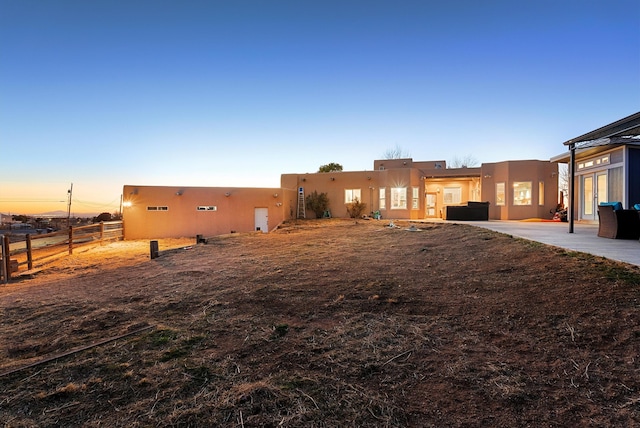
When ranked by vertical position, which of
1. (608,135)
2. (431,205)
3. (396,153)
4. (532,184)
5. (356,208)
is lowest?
(356,208)

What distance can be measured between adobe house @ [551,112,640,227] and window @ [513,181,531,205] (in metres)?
3.02

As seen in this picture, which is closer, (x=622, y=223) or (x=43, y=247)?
(x=622, y=223)

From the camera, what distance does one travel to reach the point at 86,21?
10156 mm

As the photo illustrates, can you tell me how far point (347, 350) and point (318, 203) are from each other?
18077 millimetres

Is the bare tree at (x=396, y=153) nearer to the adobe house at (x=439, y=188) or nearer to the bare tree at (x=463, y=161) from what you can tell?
the bare tree at (x=463, y=161)

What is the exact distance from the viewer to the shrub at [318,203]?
68.1ft

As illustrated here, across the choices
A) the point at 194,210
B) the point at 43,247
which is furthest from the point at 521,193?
the point at 43,247

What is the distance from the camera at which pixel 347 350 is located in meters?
2.81

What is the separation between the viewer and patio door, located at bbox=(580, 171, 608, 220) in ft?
39.6

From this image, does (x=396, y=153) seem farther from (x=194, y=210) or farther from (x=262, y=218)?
(x=194, y=210)

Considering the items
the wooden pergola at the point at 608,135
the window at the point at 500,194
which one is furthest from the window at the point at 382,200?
the wooden pergola at the point at 608,135

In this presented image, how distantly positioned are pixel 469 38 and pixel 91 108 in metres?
16.6


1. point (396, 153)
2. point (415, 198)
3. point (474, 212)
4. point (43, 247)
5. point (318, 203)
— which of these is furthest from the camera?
point (396, 153)

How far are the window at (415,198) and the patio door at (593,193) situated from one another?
7.98m
